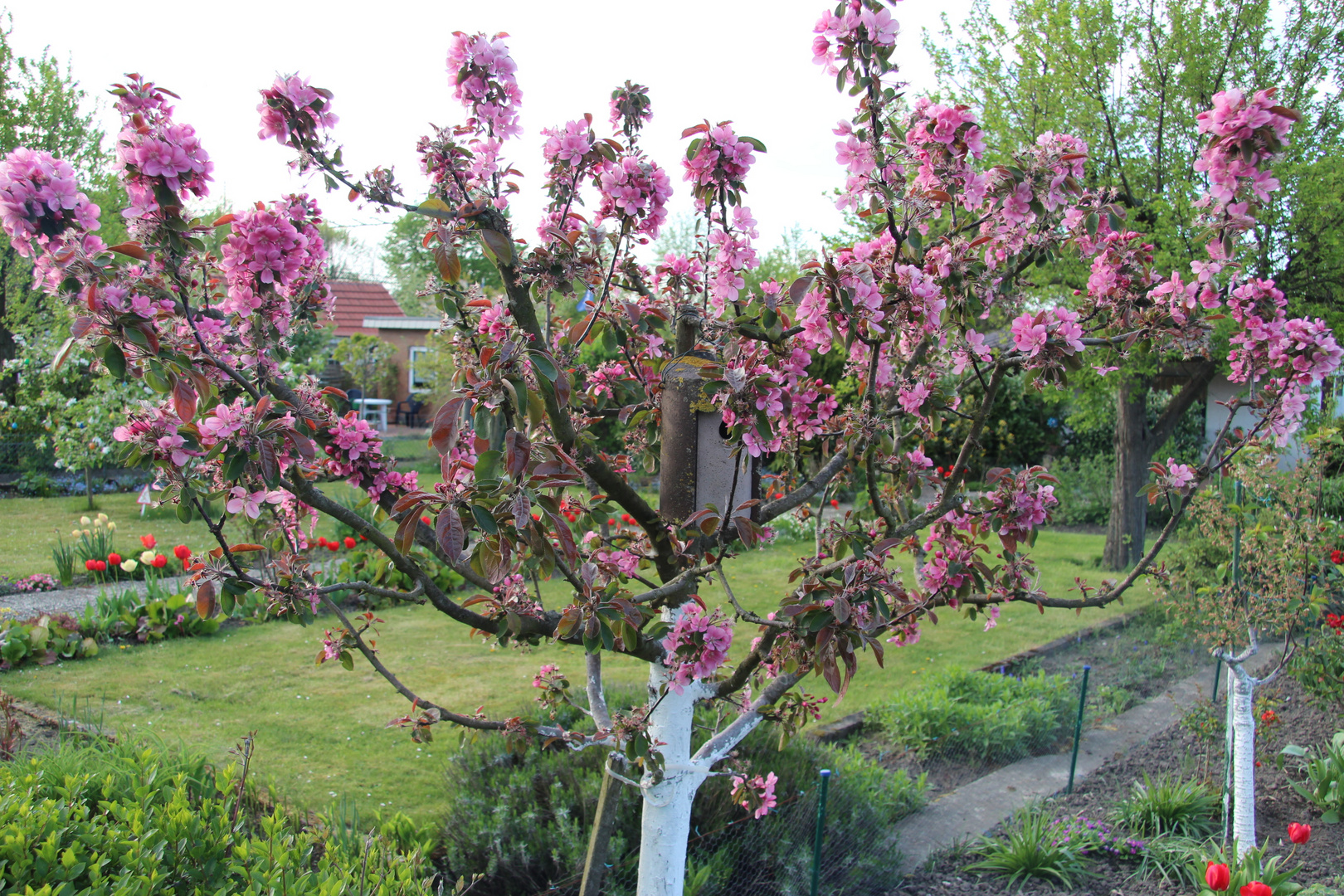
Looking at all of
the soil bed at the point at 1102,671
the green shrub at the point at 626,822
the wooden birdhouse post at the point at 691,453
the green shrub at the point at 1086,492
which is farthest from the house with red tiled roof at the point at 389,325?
the wooden birdhouse post at the point at 691,453

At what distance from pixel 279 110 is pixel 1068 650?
6.24m

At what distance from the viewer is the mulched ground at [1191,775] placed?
3.28 m

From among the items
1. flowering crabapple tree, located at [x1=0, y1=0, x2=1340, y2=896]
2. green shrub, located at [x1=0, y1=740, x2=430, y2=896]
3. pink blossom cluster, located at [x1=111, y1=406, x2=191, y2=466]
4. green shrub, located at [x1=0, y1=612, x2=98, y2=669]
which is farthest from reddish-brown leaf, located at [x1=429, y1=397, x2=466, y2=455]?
green shrub, located at [x1=0, y1=612, x2=98, y2=669]

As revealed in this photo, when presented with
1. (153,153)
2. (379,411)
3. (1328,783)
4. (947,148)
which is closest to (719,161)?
(947,148)

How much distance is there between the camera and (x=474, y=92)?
73.3 inches

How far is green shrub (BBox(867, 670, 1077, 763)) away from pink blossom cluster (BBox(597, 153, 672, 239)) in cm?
333

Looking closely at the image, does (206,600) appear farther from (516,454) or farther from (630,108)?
(630,108)

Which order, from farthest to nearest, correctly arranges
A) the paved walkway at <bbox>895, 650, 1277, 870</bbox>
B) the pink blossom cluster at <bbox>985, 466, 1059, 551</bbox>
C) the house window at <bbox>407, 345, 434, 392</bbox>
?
the house window at <bbox>407, 345, 434, 392</bbox>
the paved walkway at <bbox>895, 650, 1277, 870</bbox>
the pink blossom cluster at <bbox>985, 466, 1059, 551</bbox>

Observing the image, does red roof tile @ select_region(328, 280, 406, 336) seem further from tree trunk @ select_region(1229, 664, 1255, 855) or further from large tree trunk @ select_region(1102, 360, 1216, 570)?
tree trunk @ select_region(1229, 664, 1255, 855)

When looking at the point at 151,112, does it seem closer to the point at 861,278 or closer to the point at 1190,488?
the point at 861,278

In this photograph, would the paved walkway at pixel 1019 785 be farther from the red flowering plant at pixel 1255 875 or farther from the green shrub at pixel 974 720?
the red flowering plant at pixel 1255 875

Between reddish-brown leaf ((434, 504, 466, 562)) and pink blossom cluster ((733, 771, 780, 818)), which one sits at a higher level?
reddish-brown leaf ((434, 504, 466, 562))

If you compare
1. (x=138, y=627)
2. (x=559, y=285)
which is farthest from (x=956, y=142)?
(x=138, y=627)

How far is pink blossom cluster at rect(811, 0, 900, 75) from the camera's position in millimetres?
1877
